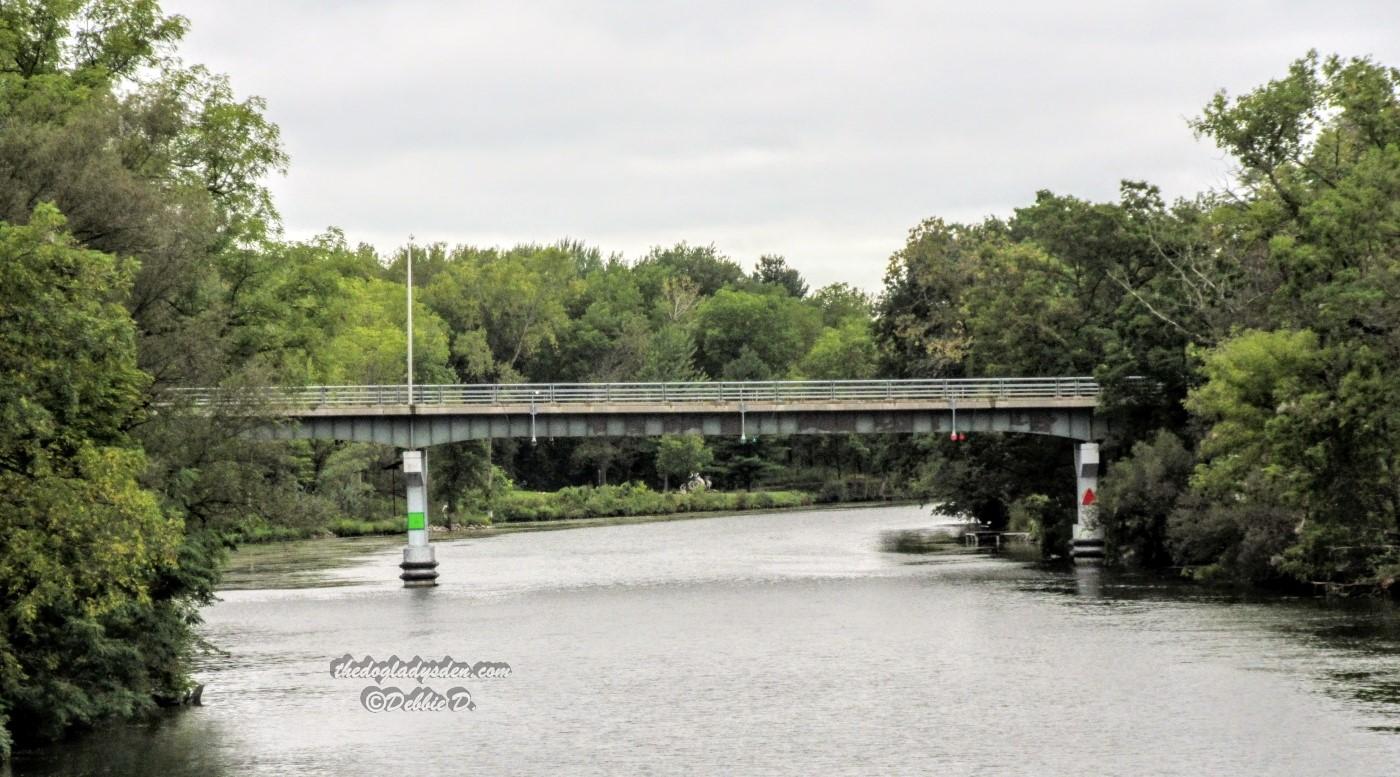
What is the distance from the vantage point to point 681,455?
145375 mm

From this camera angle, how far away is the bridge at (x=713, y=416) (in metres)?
73.4

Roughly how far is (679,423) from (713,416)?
4.78 feet

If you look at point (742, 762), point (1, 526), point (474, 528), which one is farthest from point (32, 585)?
point (474, 528)

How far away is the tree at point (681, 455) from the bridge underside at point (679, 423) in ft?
219

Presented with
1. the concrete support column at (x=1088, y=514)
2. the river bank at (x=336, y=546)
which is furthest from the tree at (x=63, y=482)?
the concrete support column at (x=1088, y=514)

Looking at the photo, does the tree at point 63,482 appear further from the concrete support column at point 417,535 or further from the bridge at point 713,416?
the bridge at point 713,416

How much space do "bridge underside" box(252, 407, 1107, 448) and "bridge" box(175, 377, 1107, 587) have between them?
0.04 meters

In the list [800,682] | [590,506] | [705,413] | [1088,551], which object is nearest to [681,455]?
[590,506]

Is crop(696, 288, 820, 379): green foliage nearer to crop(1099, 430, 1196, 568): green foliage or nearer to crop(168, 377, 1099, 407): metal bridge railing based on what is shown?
crop(168, 377, 1099, 407): metal bridge railing

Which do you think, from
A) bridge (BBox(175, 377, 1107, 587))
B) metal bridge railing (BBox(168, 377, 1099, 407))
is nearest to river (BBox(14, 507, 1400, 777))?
bridge (BBox(175, 377, 1107, 587))

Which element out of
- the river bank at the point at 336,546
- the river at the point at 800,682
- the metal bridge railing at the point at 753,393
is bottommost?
the river at the point at 800,682

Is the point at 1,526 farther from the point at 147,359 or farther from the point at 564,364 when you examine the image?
the point at 564,364

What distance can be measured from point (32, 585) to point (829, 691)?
55.9 ft

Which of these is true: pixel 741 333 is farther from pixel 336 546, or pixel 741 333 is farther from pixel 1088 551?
pixel 1088 551
